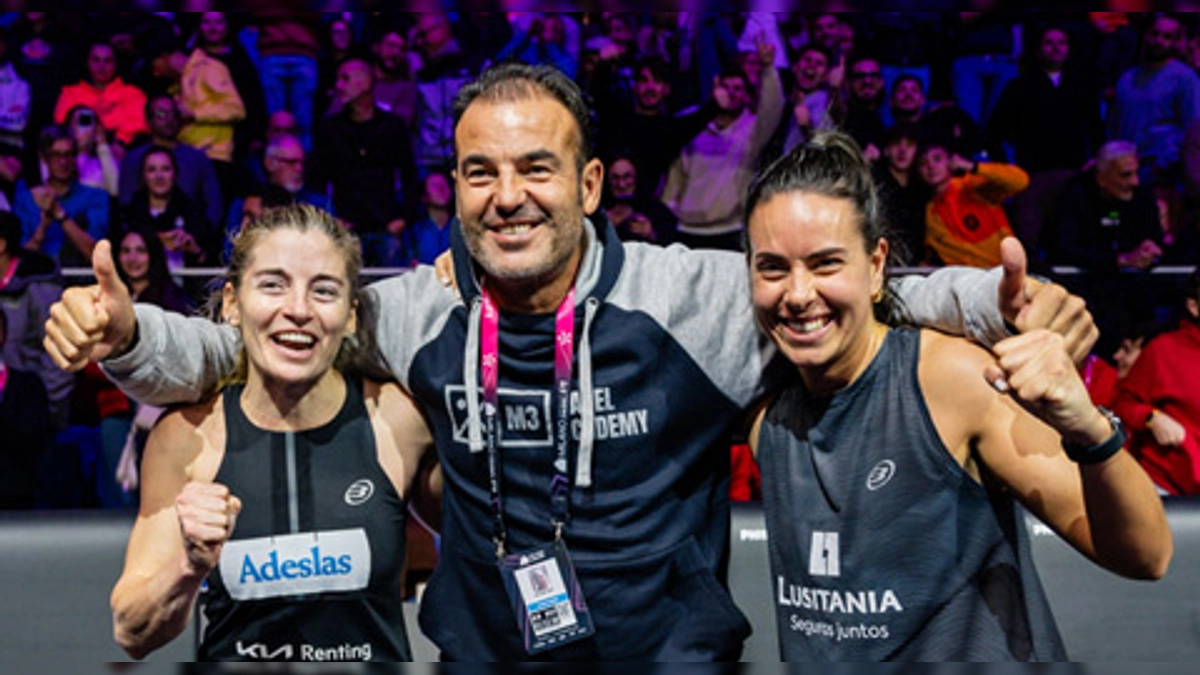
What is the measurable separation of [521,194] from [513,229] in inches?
2.3

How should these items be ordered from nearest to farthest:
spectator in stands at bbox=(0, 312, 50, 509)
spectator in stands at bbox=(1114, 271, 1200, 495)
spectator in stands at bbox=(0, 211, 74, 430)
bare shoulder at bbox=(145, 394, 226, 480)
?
bare shoulder at bbox=(145, 394, 226, 480)
spectator in stands at bbox=(1114, 271, 1200, 495)
spectator in stands at bbox=(0, 312, 50, 509)
spectator in stands at bbox=(0, 211, 74, 430)

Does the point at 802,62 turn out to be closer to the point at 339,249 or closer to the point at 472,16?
the point at 472,16

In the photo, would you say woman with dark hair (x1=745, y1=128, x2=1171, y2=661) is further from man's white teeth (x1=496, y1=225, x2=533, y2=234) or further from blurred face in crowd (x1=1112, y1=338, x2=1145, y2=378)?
blurred face in crowd (x1=1112, y1=338, x2=1145, y2=378)

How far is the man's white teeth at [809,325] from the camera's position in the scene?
209 cm

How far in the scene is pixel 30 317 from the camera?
209 inches

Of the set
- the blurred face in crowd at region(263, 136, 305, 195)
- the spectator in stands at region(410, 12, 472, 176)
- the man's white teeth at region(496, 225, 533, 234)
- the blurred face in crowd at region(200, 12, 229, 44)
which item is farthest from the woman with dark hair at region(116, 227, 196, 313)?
the man's white teeth at region(496, 225, 533, 234)

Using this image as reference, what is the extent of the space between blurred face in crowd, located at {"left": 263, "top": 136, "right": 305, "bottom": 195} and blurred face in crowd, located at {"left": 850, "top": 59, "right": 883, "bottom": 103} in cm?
240

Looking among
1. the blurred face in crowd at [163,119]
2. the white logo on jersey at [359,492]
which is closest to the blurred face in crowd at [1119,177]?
the blurred face in crowd at [163,119]

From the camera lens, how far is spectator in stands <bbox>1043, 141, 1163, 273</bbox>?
5543 millimetres

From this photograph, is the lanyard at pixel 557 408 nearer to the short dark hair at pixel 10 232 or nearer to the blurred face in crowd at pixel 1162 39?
the short dark hair at pixel 10 232

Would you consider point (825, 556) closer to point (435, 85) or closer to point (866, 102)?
point (866, 102)

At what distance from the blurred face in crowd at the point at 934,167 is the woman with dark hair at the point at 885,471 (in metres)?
3.56

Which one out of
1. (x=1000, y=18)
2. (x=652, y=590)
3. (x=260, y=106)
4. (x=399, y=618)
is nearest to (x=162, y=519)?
(x=399, y=618)

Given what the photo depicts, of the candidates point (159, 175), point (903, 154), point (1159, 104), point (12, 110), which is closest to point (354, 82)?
point (159, 175)
